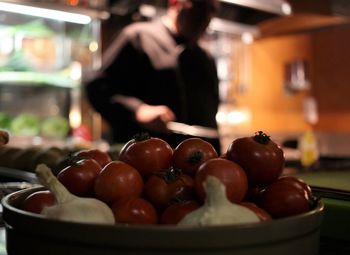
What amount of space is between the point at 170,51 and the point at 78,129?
1085 mm

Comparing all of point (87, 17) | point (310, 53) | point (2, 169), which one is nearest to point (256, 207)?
point (2, 169)

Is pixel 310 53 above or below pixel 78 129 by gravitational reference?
above

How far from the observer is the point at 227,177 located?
589 mm

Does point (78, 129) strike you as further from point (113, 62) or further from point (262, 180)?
point (262, 180)

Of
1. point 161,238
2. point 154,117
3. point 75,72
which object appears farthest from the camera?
point 75,72

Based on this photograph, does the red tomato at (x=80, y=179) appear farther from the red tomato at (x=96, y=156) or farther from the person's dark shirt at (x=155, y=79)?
the person's dark shirt at (x=155, y=79)

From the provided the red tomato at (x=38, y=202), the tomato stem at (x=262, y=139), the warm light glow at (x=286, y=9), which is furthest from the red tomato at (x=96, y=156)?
the warm light glow at (x=286, y=9)

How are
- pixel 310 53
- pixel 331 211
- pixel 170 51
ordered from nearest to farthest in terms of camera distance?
pixel 331 211 < pixel 170 51 < pixel 310 53

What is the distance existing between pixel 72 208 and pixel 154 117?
56.7 inches

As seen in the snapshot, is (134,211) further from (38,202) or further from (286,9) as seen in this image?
(286,9)

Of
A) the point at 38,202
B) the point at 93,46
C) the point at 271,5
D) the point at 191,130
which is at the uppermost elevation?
the point at 271,5

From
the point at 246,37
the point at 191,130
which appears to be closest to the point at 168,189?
the point at 191,130

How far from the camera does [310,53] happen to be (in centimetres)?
458

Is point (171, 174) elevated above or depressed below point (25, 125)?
above
